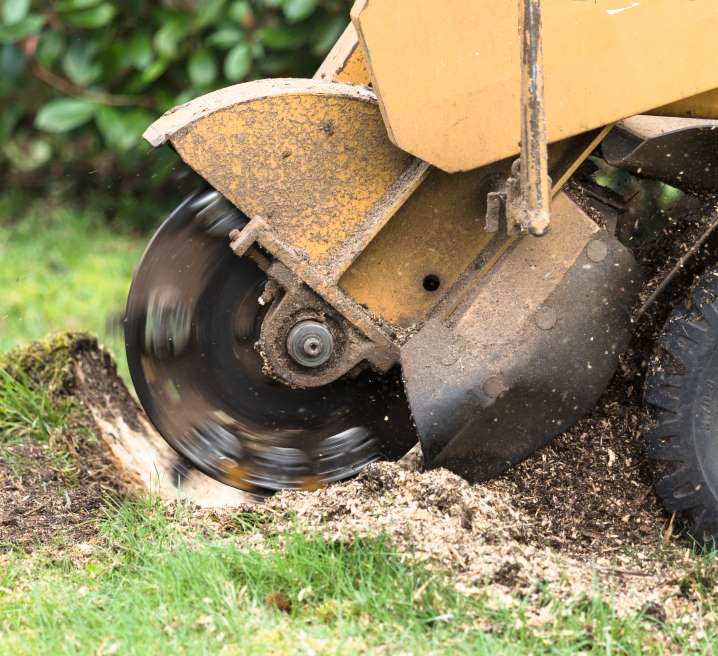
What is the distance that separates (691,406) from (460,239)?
0.71 meters

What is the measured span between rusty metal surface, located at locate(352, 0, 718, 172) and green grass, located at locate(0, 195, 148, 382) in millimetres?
2063

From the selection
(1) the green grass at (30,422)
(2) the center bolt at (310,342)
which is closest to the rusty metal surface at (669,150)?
(2) the center bolt at (310,342)

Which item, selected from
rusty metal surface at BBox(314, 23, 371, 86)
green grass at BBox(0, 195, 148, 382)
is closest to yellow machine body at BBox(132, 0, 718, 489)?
rusty metal surface at BBox(314, 23, 371, 86)

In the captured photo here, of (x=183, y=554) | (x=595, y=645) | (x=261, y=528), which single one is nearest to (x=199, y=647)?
(x=183, y=554)

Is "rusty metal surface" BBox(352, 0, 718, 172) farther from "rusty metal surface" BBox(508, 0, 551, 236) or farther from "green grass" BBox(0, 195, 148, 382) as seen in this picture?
"green grass" BBox(0, 195, 148, 382)

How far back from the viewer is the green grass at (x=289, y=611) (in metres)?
2.51

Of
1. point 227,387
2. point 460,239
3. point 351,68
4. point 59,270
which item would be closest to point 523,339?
point 460,239

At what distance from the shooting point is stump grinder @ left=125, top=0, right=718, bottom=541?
285 cm

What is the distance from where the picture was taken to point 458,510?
2918 mm

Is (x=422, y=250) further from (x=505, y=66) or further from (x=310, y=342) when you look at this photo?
(x=505, y=66)

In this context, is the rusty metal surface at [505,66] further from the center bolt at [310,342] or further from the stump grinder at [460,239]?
the center bolt at [310,342]

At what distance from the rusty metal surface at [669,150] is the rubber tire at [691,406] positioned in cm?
26

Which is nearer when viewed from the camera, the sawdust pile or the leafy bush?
the sawdust pile

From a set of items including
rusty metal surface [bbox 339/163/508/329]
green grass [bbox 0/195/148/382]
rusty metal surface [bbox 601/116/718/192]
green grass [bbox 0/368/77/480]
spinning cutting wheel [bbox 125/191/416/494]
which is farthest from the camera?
green grass [bbox 0/195/148/382]
